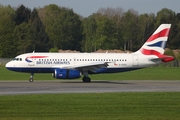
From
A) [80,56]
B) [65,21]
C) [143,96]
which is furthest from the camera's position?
[65,21]

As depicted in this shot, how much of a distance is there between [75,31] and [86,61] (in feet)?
304

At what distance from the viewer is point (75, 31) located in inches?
5448

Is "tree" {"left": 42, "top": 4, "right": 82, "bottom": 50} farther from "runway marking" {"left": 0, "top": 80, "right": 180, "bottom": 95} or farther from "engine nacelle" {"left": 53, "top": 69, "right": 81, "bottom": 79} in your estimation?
"runway marking" {"left": 0, "top": 80, "right": 180, "bottom": 95}

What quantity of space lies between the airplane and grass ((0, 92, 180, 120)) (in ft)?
51.7

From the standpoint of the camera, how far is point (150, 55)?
156ft

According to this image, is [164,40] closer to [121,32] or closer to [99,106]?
[99,106]

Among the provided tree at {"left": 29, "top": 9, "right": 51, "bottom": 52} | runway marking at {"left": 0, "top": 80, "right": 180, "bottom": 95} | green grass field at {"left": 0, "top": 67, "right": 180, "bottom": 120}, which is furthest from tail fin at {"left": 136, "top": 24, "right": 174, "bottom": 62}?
tree at {"left": 29, "top": 9, "right": 51, "bottom": 52}

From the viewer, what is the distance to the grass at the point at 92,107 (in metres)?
20.0

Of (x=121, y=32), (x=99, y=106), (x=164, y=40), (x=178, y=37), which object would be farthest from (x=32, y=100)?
(x=121, y=32)

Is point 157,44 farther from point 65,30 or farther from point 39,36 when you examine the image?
point 65,30

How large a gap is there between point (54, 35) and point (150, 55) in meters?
88.5

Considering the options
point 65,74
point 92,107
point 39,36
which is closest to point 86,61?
point 65,74

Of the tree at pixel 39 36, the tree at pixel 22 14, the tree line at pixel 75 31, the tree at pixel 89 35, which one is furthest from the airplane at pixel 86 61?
the tree at pixel 22 14

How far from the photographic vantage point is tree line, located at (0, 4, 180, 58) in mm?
124750
